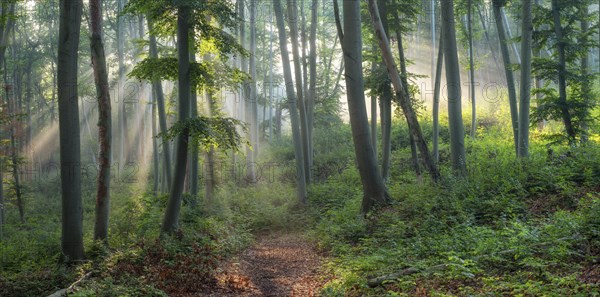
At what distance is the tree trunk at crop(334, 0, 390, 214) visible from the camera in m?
11.1

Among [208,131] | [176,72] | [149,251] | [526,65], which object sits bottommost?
[149,251]

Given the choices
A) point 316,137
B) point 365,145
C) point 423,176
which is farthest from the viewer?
point 316,137

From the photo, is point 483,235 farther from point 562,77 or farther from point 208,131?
point 562,77

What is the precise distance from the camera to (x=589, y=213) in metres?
6.38

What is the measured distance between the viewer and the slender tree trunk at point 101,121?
1023 centimetres

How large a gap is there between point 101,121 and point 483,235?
336 inches

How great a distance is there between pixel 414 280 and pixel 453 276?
1.69 ft

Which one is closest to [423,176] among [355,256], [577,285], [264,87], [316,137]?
[355,256]

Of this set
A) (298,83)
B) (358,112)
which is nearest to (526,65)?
(358,112)

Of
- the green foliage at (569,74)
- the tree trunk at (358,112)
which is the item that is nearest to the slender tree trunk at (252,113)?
the tree trunk at (358,112)

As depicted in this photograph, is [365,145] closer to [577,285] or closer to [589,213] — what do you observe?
[589,213]

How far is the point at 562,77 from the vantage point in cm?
1217

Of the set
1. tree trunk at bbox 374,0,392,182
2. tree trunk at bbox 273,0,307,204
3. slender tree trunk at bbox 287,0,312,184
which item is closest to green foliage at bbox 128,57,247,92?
tree trunk at bbox 374,0,392,182

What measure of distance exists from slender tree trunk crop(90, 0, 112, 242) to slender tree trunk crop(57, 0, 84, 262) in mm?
1674
